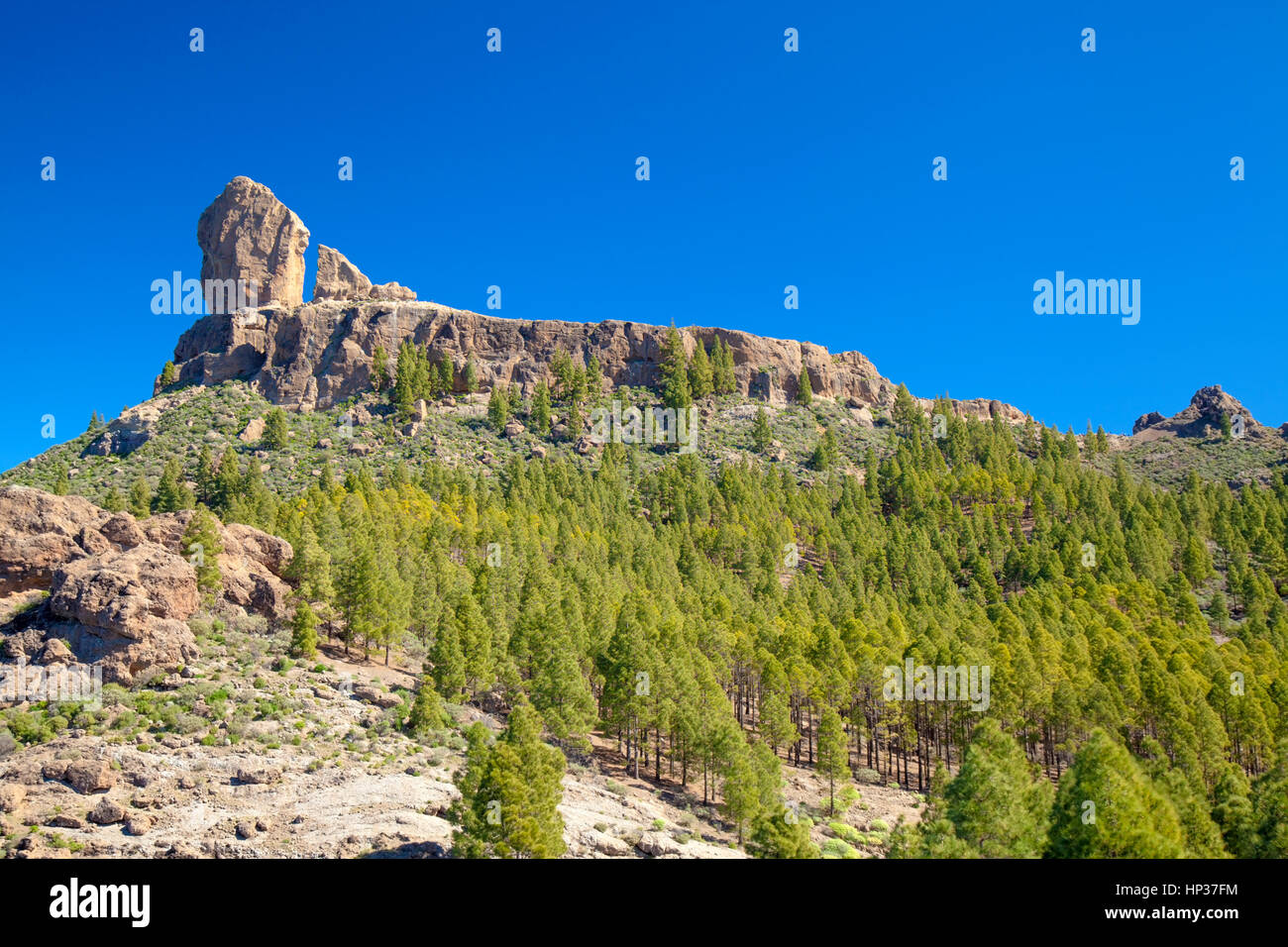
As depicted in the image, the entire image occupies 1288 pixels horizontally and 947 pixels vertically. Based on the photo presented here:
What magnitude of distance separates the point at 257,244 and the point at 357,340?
37940 millimetres

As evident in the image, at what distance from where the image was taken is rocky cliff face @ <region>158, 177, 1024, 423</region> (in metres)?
141

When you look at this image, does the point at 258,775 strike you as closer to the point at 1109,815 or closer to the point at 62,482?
the point at 1109,815

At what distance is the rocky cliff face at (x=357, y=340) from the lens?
5551 inches

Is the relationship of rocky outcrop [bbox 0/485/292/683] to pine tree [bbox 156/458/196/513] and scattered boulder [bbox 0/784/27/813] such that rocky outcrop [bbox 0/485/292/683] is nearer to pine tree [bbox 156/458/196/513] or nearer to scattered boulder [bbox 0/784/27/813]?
scattered boulder [bbox 0/784/27/813]

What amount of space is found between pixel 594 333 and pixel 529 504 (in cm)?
6947

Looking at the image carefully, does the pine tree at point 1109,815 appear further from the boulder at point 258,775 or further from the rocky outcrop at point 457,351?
the rocky outcrop at point 457,351

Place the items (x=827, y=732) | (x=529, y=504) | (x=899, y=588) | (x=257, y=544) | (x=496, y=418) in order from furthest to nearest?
(x=496, y=418)
(x=529, y=504)
(x=899, y=588)
(x=257, y=544)
(x=827, y=732)

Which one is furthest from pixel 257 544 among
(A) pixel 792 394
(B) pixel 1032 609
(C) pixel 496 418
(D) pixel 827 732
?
(A) pixel 792 394

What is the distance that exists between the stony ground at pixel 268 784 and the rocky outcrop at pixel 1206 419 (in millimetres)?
165882

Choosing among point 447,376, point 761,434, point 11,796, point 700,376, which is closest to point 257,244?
point 447,376

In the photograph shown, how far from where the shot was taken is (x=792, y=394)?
163 metres
